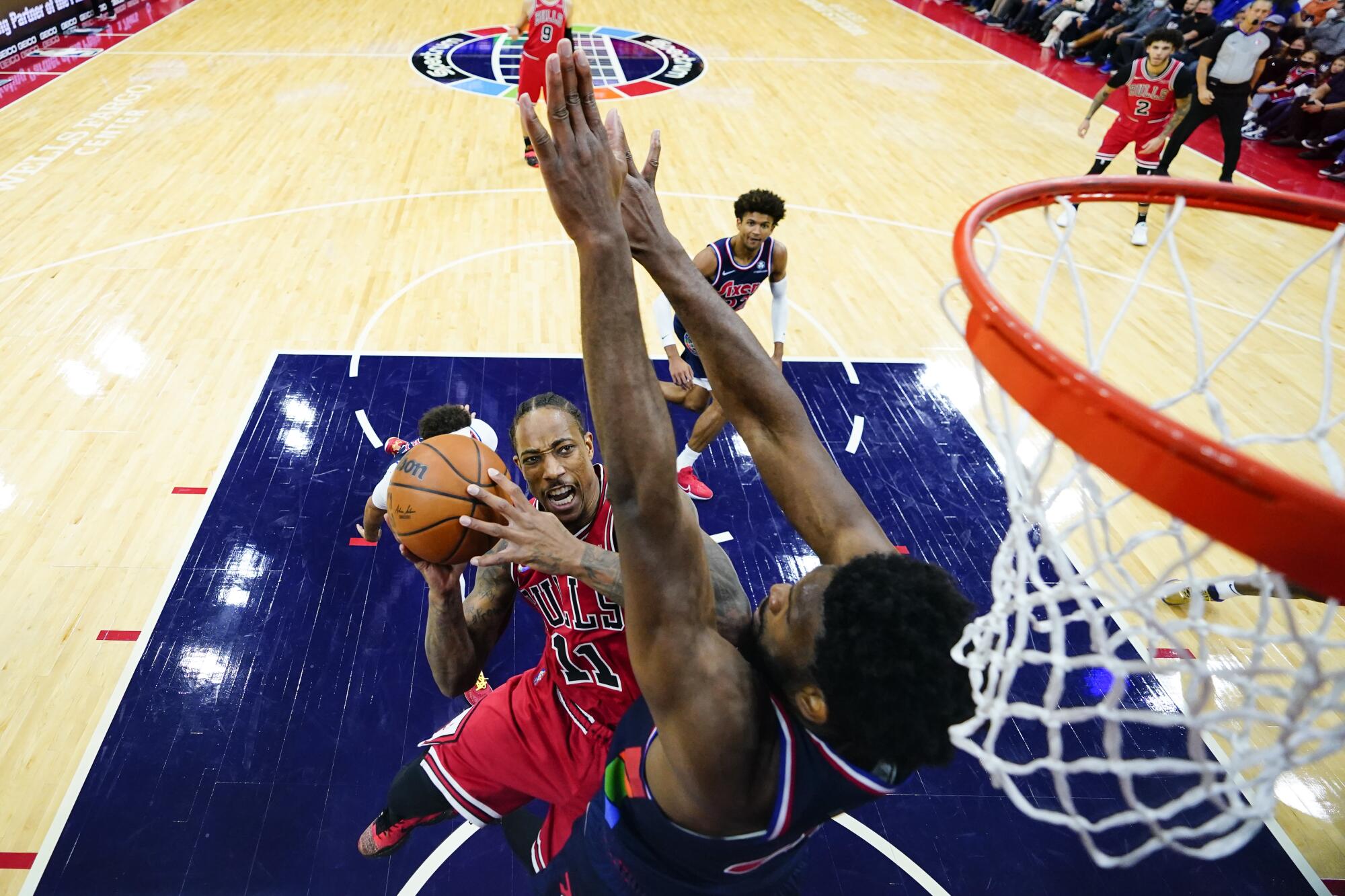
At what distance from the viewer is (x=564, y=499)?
2.91m

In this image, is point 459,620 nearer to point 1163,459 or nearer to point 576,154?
point 576,154

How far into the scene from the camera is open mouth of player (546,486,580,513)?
2.91 meters

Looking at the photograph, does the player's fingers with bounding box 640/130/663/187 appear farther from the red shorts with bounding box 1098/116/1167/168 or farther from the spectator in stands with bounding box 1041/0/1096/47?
the spectator in stands with bounding box 1041/0/1096/47

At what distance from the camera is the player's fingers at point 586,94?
4.41ft

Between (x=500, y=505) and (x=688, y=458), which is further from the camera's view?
(x=688, y=458)

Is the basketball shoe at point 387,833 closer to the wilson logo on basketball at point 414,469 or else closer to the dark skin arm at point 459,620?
the dark skin arm at point 459,620

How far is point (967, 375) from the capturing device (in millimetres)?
6426

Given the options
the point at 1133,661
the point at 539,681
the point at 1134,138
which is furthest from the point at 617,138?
the point at 1134,138

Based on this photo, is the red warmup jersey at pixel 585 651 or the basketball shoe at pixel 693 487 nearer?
the red warmup jersey at pixel 585 651

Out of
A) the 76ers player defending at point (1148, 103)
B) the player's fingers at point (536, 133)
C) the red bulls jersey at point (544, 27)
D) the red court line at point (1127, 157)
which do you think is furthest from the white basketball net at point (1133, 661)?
the red court line at point (1127, 157)

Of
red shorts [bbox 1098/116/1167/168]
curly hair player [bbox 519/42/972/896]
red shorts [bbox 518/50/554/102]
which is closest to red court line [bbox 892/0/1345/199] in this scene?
red shorts [bbox 1098/116/1167/168]

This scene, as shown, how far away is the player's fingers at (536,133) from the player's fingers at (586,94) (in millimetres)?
80

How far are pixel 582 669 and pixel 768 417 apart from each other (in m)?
1.19

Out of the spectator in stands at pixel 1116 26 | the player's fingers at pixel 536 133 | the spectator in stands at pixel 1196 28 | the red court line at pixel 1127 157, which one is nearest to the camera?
the player's fingers at pixel 536 133
